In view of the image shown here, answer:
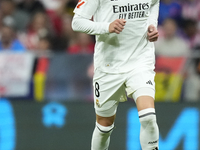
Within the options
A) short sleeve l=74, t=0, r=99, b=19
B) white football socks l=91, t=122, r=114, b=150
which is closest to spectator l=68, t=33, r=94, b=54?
white football socks l=91, t=122, r=114, b=150

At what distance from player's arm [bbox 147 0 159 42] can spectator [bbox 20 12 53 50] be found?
3079mm

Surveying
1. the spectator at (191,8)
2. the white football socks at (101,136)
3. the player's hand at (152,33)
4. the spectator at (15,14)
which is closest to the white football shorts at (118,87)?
the white football socks at (101,136)

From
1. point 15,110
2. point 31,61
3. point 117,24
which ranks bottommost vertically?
point 15,110

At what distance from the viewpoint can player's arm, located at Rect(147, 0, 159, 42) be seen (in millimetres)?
4213

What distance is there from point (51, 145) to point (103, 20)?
2674 millimetres

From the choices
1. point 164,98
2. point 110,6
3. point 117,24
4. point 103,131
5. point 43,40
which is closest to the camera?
point 117,24

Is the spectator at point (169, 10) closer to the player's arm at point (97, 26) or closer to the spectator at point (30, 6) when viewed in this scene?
the spectator at point (30, 6)

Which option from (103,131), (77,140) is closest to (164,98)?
(77,140)

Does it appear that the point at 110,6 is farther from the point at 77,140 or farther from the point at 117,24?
the point at 77,140

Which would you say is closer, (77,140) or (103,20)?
(103,20)

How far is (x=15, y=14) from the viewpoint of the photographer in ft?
26.7

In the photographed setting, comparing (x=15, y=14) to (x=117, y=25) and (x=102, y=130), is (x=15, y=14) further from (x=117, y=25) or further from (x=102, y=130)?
(x=117, y=25)

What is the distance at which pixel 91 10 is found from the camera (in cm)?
435

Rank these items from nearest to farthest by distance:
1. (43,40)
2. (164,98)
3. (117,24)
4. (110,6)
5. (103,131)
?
(117,24), (110,6), (103,131), (164,98), (43,40)
